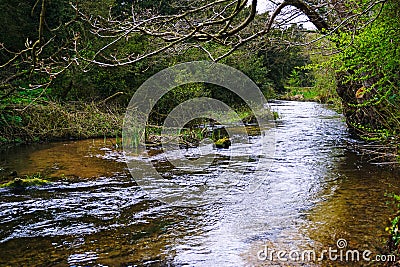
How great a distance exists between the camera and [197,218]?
554 cm

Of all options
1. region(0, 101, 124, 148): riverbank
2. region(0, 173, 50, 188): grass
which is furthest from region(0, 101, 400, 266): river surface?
region(0, 101, 124, 148): riverbank

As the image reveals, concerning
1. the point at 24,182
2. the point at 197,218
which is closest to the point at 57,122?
the point at 24,182

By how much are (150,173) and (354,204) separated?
4.14 m

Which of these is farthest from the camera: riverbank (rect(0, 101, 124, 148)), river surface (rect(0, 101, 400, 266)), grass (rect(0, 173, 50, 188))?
riverbank (rect(0, 101, 124, 148))

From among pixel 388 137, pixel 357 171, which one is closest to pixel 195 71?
pixel 357 171

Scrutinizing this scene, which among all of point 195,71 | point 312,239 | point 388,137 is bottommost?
point 312,239

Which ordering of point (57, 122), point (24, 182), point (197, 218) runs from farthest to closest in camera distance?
1. point (57, 122)
2. point (24, 182)
3. point (197, 218)

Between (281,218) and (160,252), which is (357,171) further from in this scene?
(160,252)

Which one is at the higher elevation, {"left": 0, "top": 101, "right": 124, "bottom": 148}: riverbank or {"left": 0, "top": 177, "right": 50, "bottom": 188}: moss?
{"left": 0, "top": 101, "right": 124, "bottom": 148}: riverbank

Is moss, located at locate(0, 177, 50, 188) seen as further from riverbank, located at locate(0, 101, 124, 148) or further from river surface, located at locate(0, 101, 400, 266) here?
riverbank, located at locate(0, 101, 124, 148)

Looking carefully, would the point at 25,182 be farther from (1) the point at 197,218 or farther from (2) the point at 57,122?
(2) the point at 57,122

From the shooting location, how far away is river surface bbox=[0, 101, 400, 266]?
14.1ft

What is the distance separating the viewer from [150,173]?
8430 mm

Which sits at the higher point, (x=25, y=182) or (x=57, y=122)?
(x=57, y=122)
